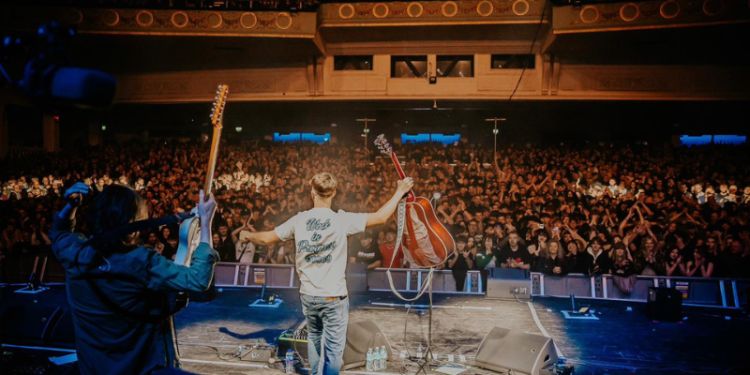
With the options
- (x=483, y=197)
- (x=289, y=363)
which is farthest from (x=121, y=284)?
(x=483, y=197)

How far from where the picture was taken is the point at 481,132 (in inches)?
749

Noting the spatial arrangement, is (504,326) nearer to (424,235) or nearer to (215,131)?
(424,235)

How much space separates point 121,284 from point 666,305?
8145 mm

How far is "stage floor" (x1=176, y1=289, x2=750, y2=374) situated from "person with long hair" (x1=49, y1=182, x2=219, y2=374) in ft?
10.9

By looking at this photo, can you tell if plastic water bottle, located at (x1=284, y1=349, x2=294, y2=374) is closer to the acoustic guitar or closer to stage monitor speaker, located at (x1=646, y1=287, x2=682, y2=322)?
the acoustic guitar

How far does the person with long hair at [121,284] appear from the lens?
6.82ft

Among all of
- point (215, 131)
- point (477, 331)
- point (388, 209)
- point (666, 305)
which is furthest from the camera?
point (666, 305)

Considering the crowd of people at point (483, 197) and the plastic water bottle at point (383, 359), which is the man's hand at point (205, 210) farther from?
the crowd of people at point (483, 197)

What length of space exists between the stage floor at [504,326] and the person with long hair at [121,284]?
332cm

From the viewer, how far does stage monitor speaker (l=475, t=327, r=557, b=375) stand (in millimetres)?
4691

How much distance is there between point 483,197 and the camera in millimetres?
12031

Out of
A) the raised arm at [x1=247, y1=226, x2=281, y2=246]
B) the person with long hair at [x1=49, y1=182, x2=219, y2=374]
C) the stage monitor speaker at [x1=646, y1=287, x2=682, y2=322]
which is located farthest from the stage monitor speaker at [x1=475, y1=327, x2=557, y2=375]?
the stage monitor speaker at [x1=646, y1=287, x2=682, y2=322]

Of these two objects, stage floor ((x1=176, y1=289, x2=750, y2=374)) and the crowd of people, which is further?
the crowd of people

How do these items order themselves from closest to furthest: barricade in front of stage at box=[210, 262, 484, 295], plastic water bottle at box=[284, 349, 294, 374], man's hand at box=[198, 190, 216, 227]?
man's hand at box=[198, 190, 216, 227] → plastic water bottle at box=[284, 349, 294, 374] → barricade in front of stage at box=[210, 262, 484, 295]
